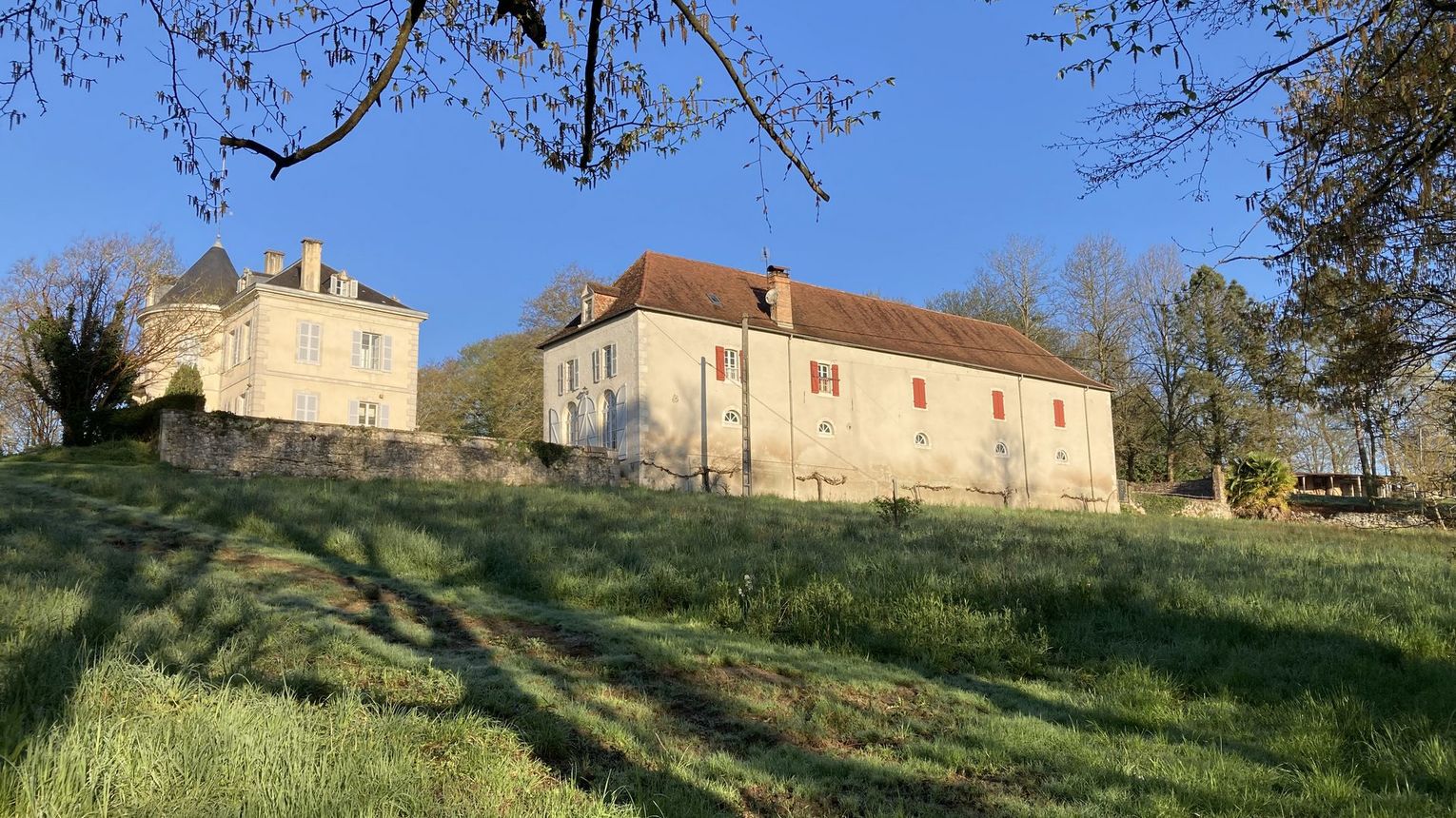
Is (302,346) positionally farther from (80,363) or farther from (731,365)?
(731,365)

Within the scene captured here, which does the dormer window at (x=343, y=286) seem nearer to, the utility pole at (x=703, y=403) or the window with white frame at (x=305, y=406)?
the window with white frame at (x=305, y=406)

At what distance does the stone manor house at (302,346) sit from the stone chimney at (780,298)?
46.1ft

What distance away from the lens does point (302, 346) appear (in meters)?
33.5

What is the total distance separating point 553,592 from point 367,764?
19.8 feet

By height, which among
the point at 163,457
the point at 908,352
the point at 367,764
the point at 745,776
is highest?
the point at 908,352

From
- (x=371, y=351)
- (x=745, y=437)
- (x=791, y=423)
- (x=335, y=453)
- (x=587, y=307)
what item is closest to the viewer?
(x=335, y=453)

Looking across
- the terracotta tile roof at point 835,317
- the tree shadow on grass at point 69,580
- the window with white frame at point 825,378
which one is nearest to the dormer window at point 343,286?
the terracotta tile roof at point 835,317

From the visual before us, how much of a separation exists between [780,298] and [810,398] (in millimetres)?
3854

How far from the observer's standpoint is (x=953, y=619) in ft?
27.9

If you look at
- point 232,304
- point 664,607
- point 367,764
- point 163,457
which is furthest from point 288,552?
point 232,304

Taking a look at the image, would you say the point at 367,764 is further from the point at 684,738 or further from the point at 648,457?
the point at 648,457

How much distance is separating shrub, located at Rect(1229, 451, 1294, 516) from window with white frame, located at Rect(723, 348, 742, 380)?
63.9 ft

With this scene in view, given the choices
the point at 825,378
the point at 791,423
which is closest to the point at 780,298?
the point at 825,378

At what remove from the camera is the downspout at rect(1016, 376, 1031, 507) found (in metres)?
37.7
